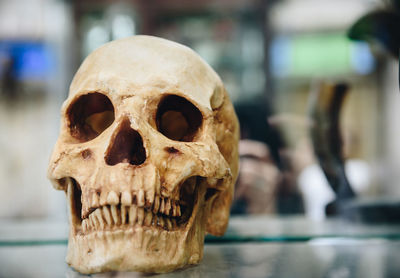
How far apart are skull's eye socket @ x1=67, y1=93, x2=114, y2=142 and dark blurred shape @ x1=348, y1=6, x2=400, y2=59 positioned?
3.63ft

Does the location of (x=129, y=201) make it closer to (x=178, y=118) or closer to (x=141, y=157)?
(x=141, y=157)

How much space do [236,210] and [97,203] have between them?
3.28 feet

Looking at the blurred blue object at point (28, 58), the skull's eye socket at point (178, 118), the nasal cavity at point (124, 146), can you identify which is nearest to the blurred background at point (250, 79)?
the blurred blue object at point (28, 58)

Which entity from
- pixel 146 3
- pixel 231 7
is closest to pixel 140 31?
pixel 146 3

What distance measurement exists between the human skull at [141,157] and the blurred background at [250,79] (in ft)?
2.33

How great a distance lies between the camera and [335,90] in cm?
184

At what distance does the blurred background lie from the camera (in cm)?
187

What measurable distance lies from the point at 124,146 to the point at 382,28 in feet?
3.91

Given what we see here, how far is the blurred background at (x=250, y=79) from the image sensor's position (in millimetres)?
1866

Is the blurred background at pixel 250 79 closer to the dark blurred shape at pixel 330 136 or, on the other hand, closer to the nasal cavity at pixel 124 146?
the dark blurred shape at pixel 330 136

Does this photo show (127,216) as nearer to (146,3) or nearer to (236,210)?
(236,210)

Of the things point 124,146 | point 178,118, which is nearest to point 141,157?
point 124,146

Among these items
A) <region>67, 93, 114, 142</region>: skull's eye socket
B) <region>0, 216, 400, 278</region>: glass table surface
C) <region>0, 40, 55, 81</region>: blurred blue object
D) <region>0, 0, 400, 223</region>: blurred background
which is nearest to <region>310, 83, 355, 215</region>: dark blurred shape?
<region>0, 0, 400, 223</region>: blurred background

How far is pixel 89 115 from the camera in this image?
114cm
